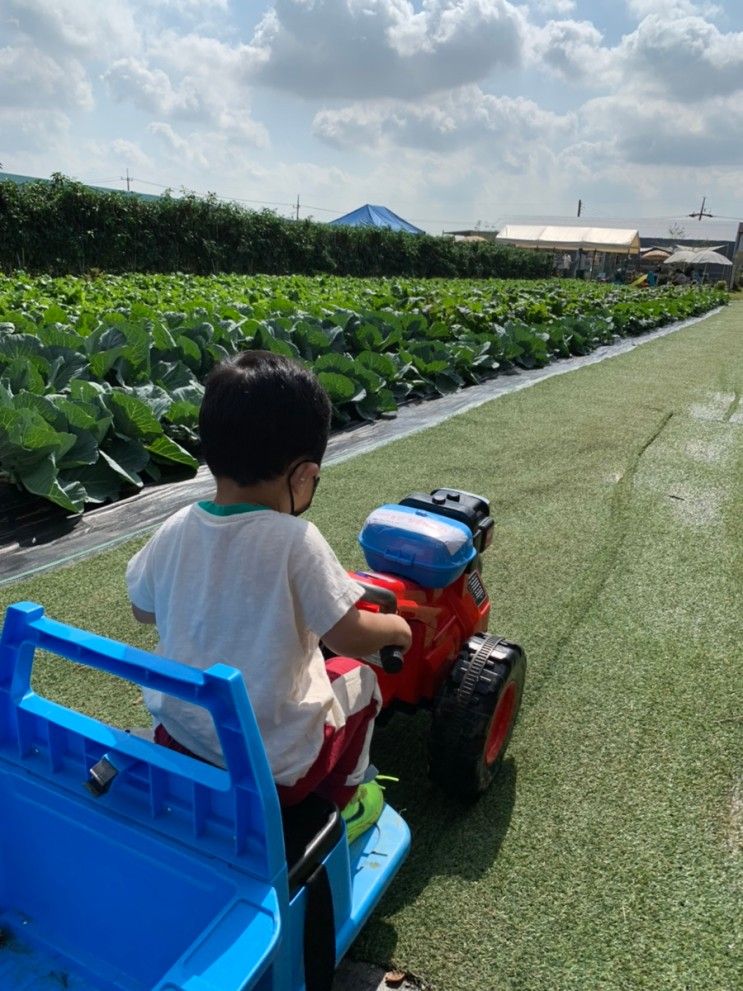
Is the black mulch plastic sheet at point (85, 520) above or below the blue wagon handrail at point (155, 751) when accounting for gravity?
below

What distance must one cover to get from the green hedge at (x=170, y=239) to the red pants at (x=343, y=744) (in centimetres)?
1732

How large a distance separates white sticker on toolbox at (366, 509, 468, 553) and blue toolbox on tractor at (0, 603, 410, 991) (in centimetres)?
86

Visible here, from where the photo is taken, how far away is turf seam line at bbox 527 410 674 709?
271cm

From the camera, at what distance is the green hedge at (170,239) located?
54.6 feet

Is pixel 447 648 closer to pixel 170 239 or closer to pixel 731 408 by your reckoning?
pixel 731 408

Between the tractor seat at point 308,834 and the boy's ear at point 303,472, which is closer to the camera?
the tractor seat at point 308,834

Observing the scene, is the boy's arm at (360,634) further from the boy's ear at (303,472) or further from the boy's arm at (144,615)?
the boy's arm at (144,615)

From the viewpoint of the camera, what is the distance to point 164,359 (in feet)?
18.5

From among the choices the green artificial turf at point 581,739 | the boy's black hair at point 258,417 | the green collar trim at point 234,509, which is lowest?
the green artificial turf at point 581,739

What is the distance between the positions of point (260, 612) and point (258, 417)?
1.11ft

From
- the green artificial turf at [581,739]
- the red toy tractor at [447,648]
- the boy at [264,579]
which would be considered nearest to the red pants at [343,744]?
the boy at [264,579]

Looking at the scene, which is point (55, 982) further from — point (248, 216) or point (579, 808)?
point (248, 216)

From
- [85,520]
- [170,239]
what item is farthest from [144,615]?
[170,239]

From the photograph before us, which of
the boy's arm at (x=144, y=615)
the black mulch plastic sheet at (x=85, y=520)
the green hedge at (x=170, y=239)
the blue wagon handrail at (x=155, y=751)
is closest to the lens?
the blue wagon handrail at (x=155, y=751)
